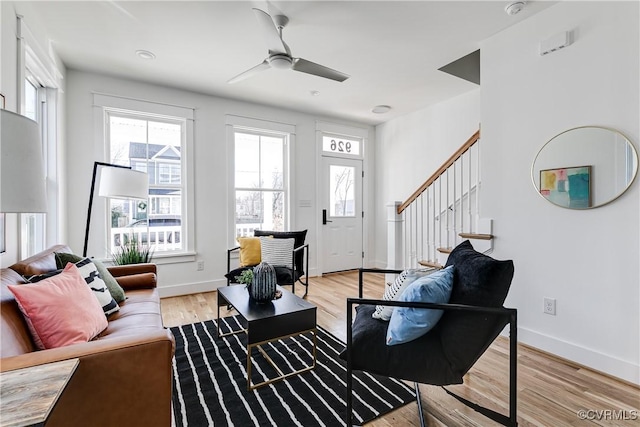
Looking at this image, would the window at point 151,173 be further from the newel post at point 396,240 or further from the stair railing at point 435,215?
the stair railing at point 435,215

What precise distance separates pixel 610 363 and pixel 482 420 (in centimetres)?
112

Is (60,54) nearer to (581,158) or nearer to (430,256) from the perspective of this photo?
(430,256)

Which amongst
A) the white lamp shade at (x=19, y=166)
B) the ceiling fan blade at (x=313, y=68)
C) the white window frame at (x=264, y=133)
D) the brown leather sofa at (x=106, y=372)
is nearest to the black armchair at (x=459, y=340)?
the brown leather sofa at (x=106, y=372)

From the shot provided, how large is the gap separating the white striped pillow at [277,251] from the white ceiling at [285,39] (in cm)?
187

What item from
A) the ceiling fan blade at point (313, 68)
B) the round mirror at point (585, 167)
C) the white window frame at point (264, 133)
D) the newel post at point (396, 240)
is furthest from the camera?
the white window frame at point (264, 133)

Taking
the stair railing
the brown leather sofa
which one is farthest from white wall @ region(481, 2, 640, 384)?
the brown leather sofa

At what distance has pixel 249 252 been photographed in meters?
3.54

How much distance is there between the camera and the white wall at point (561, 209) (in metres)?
1.93

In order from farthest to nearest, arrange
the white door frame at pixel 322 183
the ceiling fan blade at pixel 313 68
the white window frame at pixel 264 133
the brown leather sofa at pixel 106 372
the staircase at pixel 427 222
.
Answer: the white door frame at pixel 322 183
the white window frame at pixel 264 133
the staircase at pixel 427 222
the ceiling fan blade at pixel 313 68
the brown leather sofa at pixel 106 372

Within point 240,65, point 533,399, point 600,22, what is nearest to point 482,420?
point 533,399

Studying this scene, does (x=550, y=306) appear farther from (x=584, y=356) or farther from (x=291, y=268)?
(x=291, y=268)

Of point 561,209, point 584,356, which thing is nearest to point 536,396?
point 584,356

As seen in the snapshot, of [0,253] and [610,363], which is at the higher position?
[0,253]

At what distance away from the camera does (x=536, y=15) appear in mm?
2309
